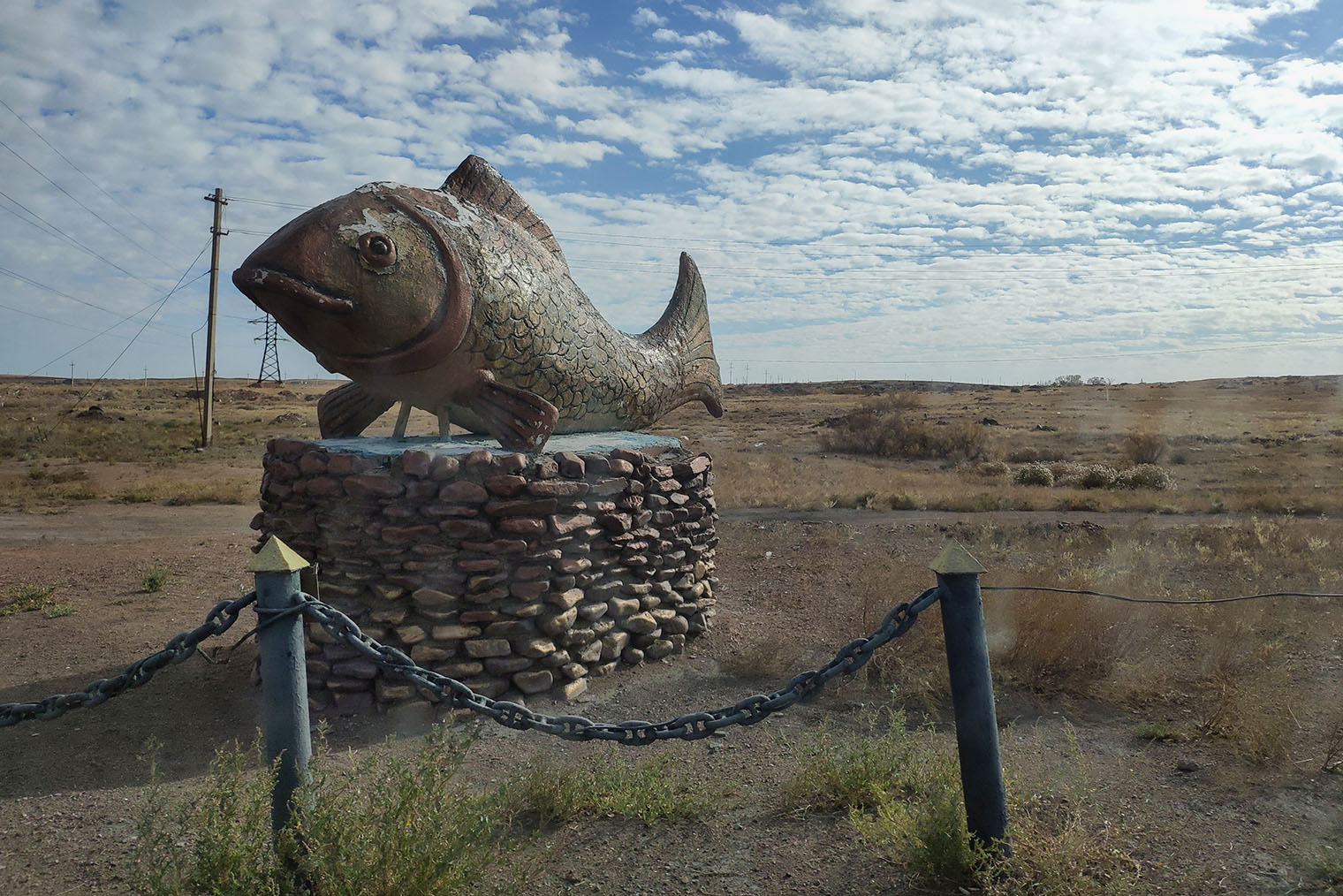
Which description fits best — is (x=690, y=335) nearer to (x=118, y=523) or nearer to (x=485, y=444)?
(x=485, y=444)

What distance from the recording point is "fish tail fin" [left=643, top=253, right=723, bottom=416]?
7.45m

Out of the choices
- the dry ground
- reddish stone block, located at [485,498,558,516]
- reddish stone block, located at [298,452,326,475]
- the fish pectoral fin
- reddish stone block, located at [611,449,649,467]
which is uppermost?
the fish pectoral fin

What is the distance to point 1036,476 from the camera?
1756cm

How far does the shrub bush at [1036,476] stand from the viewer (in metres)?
17.4

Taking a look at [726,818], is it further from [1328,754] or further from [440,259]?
[440,259]

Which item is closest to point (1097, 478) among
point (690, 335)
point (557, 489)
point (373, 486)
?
point (690, 335)

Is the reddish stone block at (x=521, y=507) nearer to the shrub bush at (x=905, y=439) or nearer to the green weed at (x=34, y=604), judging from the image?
the green weed at (x=34, y=604)

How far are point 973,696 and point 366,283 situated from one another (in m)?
3.71

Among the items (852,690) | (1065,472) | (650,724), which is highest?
(650,724)

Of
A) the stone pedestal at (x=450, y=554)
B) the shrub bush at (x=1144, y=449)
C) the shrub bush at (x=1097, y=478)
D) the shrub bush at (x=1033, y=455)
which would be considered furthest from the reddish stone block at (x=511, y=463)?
the shrub bush at (x=1144, y=449)

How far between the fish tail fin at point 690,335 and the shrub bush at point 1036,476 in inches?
479

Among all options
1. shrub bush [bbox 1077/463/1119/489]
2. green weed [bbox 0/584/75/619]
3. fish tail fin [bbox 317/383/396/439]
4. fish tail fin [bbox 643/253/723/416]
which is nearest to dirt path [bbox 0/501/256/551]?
green weed [bbox 0/584/75/619]

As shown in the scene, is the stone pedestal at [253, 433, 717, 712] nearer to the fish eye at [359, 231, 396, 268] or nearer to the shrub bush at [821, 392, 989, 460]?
the fish eye at [359, 231, 396, 268]

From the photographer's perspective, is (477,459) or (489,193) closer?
(477,459)
